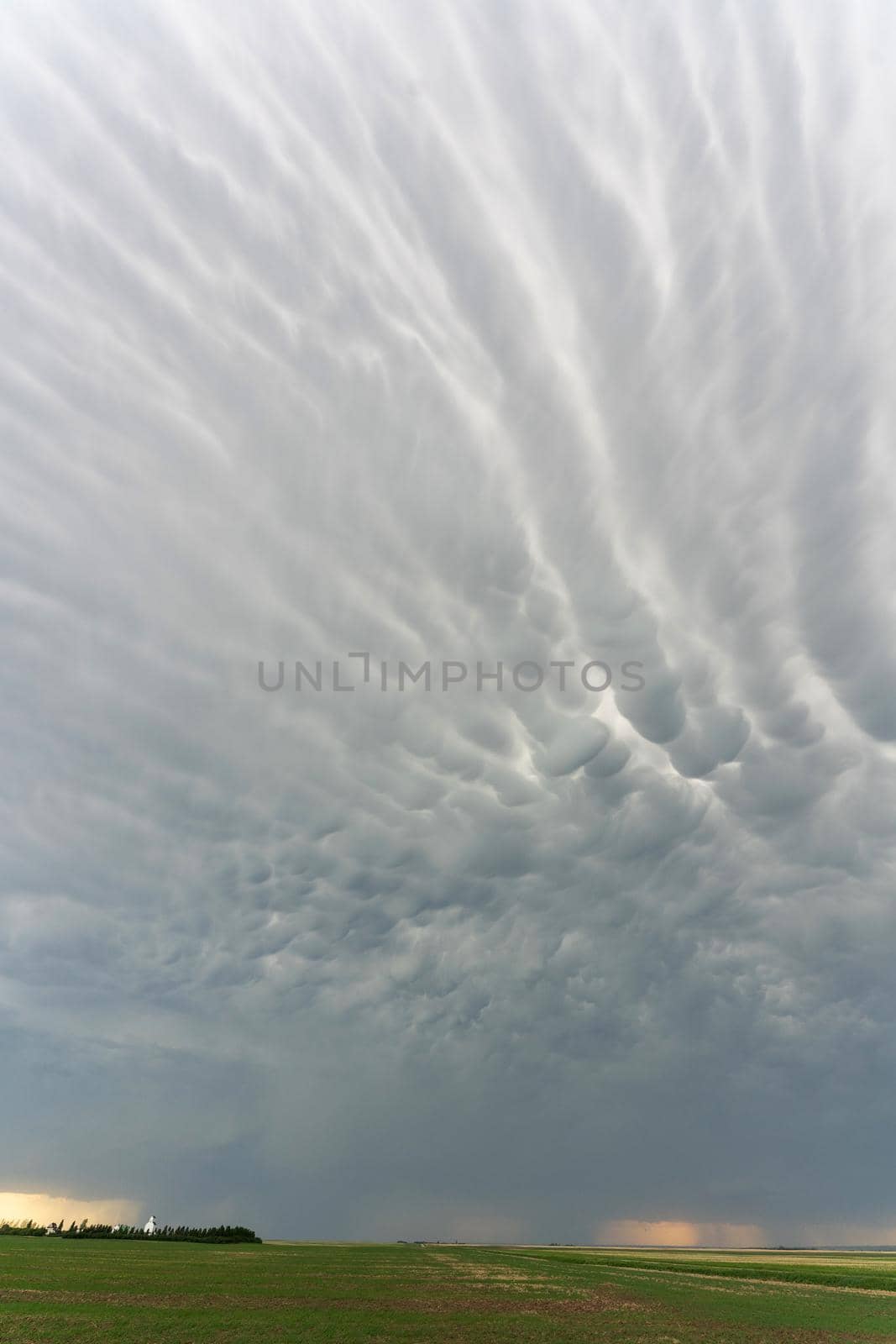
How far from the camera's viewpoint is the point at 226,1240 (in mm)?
188625

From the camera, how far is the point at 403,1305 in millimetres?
64000

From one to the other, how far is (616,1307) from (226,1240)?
166080 millimetres

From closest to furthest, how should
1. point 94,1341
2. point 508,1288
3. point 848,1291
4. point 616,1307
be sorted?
point 94,1341, point 616,1307, point 508,1288, point 848,1291

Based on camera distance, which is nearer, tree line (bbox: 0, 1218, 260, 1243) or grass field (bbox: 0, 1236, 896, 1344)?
grass field (bbox: 0, 1236, 896, 1344)

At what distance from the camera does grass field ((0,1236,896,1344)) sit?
161 feet

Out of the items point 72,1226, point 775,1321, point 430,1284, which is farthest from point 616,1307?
point 72,1226

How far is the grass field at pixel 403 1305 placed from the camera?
49.1m

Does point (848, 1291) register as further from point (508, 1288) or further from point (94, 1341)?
point (94, 1341)

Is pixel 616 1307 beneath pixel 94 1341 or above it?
beneath

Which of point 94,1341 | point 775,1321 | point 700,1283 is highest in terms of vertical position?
point 94,1341

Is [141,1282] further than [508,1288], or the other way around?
[508,1288]

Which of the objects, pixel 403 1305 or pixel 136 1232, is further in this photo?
pixel 136 1232

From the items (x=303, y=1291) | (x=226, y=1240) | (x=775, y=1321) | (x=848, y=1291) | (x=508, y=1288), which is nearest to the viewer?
(x=775, y=1321)

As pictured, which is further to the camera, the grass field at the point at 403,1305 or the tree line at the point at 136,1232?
the tree line at the point at 136,1232
